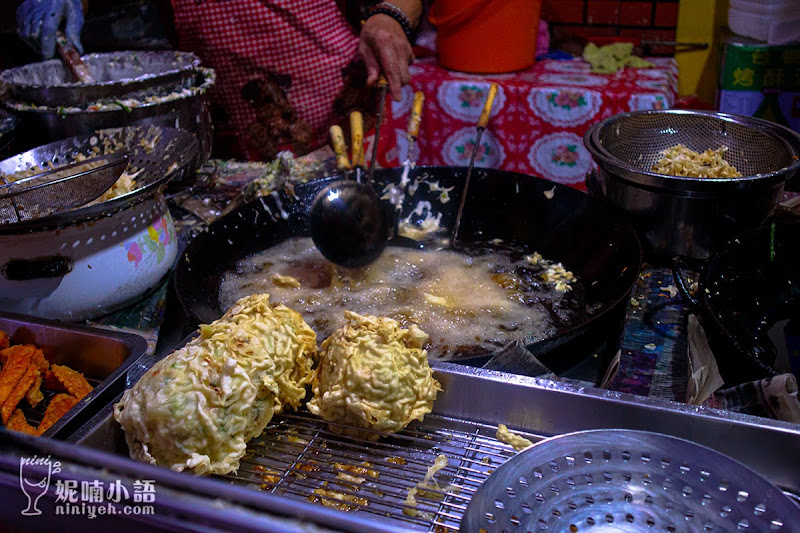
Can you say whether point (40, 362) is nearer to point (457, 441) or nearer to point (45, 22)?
point (457, 441)

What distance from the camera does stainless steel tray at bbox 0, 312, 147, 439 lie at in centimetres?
141

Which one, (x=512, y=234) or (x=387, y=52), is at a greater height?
(x=387, y=52)

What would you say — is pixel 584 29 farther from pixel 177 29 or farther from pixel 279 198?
pixel 279 198

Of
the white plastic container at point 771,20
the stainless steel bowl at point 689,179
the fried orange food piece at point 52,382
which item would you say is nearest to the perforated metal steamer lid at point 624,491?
the stainless steel bowl at point 689,179

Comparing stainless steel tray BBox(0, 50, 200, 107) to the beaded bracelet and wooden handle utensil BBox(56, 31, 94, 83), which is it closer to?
wooden handle utensil BBox(56, 31, 94, 83)

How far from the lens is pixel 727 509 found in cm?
81

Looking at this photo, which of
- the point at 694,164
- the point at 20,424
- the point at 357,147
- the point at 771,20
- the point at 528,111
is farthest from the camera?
the point at 771,20

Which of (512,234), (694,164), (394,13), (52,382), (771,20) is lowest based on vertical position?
(512,234)

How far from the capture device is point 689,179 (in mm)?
1696

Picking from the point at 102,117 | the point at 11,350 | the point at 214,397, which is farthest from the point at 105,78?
the point at 214,397

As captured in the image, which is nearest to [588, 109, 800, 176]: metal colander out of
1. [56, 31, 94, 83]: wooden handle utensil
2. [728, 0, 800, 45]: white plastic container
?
[56, 31, 94, 83]: wooden handle utensil

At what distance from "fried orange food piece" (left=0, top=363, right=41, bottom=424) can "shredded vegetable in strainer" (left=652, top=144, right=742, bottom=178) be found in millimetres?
1913

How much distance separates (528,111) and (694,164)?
5.92 ft

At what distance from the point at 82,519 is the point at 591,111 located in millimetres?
3364
